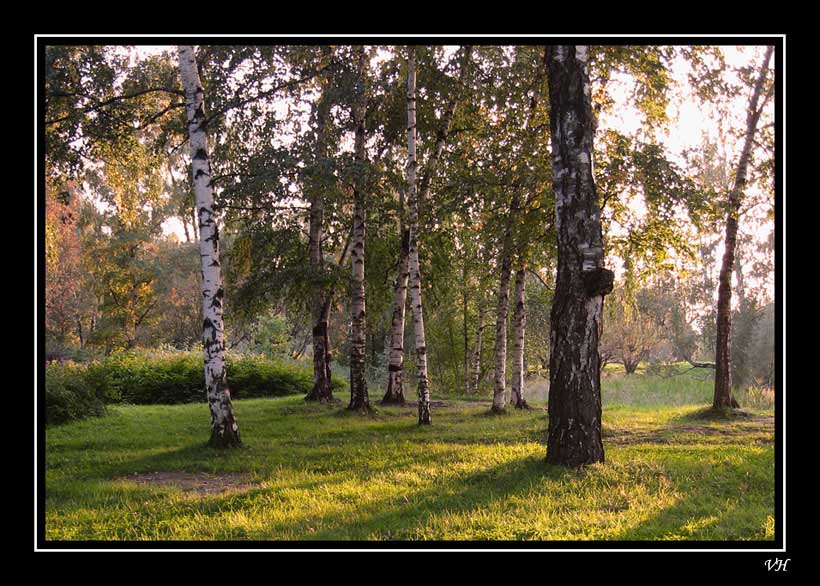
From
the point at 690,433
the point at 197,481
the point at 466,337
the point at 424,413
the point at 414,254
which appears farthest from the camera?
the point at 466,337

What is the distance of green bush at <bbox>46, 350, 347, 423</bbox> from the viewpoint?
542 inches

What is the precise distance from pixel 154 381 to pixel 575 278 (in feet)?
54.0

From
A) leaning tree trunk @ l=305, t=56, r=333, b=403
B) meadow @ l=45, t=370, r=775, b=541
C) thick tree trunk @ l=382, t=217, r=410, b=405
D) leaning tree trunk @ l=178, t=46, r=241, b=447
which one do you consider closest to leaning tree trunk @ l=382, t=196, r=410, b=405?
thick tree trunk @ l=382, t=217, r=410, b=405

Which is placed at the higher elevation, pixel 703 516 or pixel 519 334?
pixel 519 334

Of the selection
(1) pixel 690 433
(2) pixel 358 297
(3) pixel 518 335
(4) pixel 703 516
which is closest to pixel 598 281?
(4) pixel 703 516

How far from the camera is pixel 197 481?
25.8 feet

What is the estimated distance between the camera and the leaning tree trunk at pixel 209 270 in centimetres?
969

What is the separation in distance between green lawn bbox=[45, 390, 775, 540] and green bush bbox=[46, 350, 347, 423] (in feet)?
5.12

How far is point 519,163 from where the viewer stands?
460 inches

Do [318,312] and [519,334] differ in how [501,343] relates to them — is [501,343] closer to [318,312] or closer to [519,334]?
[519,334]

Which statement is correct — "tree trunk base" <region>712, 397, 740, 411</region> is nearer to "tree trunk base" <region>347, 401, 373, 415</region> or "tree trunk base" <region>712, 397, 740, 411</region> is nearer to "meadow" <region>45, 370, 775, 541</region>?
"meadow" <region>45, 370, 775, 541</region>

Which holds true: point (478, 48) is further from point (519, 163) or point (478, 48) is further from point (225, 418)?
point (225, 418)

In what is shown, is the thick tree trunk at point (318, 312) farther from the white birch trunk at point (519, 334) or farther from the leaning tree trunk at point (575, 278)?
the leaning tree trunk at point (575, 278)

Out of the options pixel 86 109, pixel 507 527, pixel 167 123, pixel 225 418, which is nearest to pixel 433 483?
pixel 507 527
